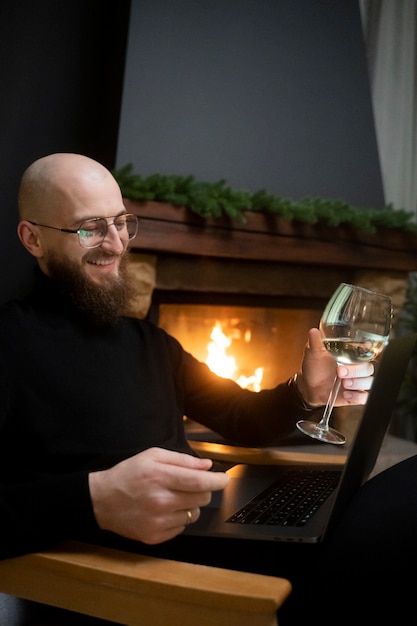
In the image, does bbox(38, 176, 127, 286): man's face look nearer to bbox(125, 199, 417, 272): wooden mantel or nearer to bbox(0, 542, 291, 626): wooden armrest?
bbox(0, 542, 291, 626): wooden armrest

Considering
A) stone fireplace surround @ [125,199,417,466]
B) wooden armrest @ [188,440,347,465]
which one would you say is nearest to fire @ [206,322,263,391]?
stone fireplace surround @ [125,199,417,466]

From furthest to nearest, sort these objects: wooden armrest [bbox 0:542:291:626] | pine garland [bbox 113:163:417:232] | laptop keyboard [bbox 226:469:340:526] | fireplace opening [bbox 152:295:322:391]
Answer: fireplace opening [bbox 152:295:322:391] < pine garland [bbox 113:163:417:232] < laptop keyboard [bbox 226:469:340:526] < wooden armrest [bbox 0:542:291:626]

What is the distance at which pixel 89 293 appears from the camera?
1.42 m

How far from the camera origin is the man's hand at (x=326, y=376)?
4.49 ft

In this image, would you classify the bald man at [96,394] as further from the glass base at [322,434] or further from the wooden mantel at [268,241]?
the wooden mantel at [268,241]

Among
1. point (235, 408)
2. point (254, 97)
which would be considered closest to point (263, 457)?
point (235, 408)

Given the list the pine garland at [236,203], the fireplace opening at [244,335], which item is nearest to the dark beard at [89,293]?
the pine garland at [236,203]

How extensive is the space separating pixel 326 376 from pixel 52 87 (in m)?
1.80

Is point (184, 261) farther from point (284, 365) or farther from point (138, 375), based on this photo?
point (138, 375)

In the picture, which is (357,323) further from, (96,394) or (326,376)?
(96,394)

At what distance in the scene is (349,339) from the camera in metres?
1.23

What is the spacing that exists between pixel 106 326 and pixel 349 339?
49 centimetres

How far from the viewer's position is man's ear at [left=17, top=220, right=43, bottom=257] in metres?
1.48

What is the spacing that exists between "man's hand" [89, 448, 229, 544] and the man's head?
0.49m
